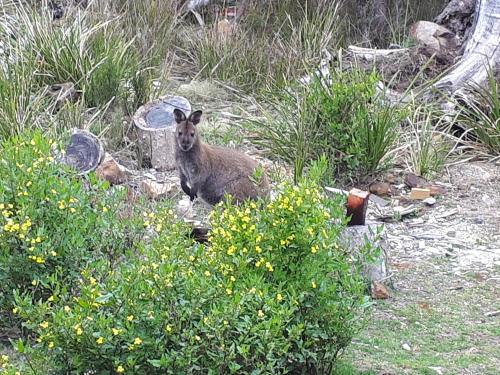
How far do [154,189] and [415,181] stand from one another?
8.05ft

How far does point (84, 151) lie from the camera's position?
29.0ft

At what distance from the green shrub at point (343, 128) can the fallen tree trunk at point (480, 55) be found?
4.72ft

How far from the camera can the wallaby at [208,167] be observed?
808cm

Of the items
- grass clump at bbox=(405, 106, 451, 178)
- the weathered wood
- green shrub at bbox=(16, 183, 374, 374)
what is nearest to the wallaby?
grass clump at bbox=(405, 106, 451, 178)

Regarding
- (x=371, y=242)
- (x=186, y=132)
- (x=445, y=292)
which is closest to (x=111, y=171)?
(x=186, y=132)

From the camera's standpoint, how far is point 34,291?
5.36 meters

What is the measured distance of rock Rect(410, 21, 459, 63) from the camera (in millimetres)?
11773

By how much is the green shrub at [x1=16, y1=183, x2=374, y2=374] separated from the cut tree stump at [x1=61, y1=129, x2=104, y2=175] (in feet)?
11.7

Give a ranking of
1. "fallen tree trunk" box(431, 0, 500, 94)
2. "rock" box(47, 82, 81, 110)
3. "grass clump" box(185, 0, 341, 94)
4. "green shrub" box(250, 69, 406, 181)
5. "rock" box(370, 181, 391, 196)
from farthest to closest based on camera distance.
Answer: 1. "grass clump" box(185, 0, 341, 94)
2. "fallen tree trunk" box(431, 0, 500, 94)
3. "rock" box(47, 82, 81, 110)
4. "rock" box(370, 181, 391, 196)
5. "green shrub" box(250, 69, 406, 181)

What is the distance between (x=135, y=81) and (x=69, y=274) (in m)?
5.40

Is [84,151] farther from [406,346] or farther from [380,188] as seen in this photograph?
[406,346]

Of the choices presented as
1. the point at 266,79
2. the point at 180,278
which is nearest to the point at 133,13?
the point at 266,79

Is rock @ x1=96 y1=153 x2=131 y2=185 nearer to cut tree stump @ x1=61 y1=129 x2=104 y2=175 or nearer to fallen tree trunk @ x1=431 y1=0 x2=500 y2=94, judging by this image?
cut tree stump @ x1=61 y1=129 x2=104 y2=175

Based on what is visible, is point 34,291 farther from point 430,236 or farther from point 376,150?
point 376,150
